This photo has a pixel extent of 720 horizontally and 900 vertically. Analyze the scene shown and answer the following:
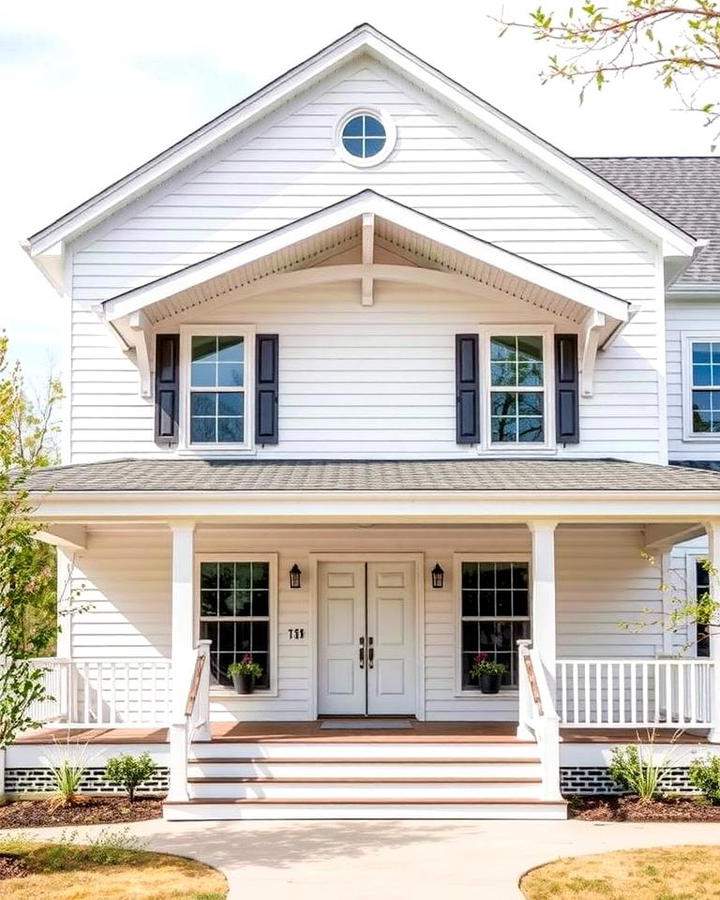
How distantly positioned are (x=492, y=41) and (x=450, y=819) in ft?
26.7

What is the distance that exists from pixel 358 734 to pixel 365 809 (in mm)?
1764

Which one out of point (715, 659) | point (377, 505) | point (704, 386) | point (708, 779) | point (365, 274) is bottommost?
point (708, 779)

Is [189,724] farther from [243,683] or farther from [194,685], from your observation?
[243,683]

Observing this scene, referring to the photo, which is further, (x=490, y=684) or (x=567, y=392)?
(x=567, y=392)

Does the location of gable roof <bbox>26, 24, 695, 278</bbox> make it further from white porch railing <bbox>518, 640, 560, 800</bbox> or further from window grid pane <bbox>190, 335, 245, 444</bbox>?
white porch railing <bbox>518, 640, 560, 800</bbox>

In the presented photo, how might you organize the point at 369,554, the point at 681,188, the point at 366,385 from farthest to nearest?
the point at 681,188, the point at 369,554, the point at 366,385

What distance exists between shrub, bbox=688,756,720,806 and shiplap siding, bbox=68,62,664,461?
4454mm

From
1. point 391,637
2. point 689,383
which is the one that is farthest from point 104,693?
point 689,383

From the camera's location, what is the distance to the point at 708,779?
41.5ft

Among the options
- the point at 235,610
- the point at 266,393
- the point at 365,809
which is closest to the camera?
the point at 365,809

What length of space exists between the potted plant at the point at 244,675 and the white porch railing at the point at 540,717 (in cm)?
360

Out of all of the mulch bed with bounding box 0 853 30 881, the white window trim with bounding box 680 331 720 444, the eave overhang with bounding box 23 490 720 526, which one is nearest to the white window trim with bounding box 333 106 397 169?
the white window trim with bounding box 680 331 720 444

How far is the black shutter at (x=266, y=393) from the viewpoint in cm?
1564

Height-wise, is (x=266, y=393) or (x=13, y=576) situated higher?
(x=266, y=393)
